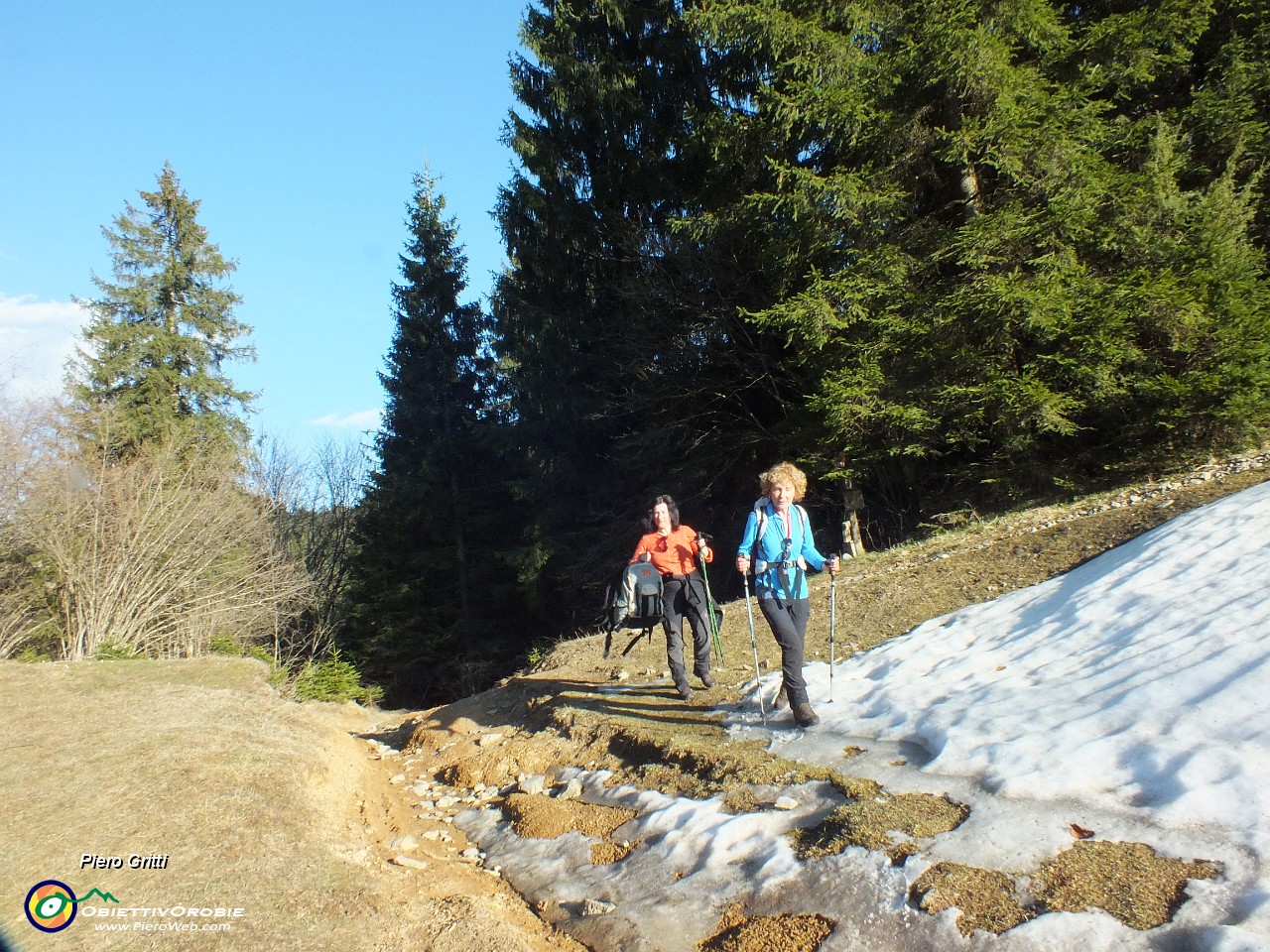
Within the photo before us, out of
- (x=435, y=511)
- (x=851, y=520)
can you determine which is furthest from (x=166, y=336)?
(x=851, y=520)

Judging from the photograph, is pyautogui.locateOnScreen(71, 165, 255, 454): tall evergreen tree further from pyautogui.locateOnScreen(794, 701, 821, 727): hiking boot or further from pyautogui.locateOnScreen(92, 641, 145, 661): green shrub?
pyautogui.locateOnScreen(794, 701, 821, 727): hiking boot

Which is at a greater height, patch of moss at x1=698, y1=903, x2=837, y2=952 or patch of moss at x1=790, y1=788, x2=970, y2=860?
patch of moss at x1=790, y1=788, x2=970, y2=860

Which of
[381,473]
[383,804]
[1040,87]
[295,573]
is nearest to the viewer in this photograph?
[383,804]

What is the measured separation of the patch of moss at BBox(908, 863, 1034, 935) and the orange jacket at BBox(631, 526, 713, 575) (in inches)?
166

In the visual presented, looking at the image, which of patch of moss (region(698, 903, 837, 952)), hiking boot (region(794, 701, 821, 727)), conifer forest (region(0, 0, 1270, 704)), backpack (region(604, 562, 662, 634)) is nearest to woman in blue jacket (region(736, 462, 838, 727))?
hiking boot (region(794, 701, 821, 727))

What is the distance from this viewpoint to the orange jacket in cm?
765

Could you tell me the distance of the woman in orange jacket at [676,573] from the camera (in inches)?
301

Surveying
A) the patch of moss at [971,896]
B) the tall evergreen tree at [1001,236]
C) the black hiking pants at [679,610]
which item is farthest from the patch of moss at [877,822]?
the tall evergreen tree at [1001,236]

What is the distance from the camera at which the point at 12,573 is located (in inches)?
650

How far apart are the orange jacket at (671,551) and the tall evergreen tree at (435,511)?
1927 cm

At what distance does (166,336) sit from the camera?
26.7 m

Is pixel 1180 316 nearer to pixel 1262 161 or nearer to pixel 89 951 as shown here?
pixel 1262 161

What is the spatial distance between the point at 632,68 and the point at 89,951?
19.7 m

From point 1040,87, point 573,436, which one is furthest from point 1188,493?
point 573,436
